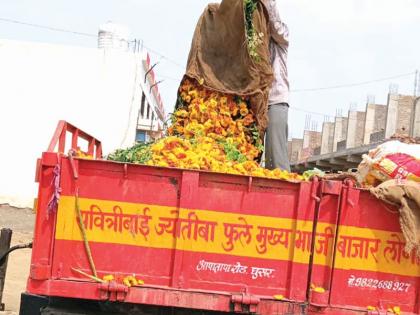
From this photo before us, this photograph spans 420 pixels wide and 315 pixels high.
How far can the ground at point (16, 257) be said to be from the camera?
8.91m

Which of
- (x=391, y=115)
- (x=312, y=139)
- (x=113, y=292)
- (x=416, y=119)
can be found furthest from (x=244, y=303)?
(x=312, y=139)

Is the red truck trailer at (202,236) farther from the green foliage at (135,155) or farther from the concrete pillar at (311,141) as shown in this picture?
the concrete pillar at (311,141)

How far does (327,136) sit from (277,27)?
128ft

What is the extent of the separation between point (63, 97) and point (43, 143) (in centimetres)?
149

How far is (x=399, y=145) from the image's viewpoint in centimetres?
458

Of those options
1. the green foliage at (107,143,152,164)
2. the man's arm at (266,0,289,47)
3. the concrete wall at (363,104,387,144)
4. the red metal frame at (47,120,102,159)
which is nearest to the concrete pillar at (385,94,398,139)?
the concrete wall at (363,104,387,144)

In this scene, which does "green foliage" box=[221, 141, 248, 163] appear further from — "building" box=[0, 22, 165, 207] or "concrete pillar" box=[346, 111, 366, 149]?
"concrete pillar" box=[346, 111, 366, 149]

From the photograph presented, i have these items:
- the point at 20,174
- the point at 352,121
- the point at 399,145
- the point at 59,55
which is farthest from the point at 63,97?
the point at 352,121

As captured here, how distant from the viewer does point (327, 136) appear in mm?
44219

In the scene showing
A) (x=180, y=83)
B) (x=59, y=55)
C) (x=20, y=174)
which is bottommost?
(x=20, y=174)

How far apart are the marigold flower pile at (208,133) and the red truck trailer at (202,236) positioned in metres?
0.63

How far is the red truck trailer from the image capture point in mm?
3906

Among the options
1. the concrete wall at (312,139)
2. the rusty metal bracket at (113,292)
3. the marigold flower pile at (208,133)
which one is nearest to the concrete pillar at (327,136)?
the concrete wall at (312,139)

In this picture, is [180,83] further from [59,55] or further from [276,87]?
[59,55]
